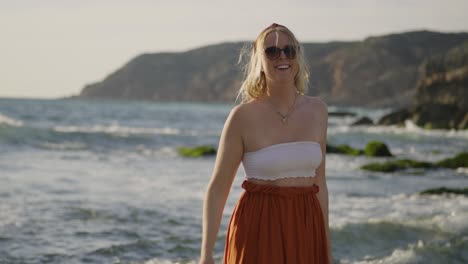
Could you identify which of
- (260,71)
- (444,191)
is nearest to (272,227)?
(260,71)

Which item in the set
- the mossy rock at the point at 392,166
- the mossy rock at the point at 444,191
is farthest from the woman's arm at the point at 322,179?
the mossy rock at the point at 392,166

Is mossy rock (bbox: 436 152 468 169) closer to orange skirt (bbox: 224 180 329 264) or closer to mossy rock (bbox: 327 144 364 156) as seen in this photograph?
mossy rock (bbox: 327 144 364 156)

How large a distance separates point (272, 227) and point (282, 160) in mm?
335

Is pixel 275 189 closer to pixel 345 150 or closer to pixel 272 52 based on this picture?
pixel 272 52

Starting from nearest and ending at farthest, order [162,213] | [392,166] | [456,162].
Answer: [162,213] → [392,166] → [456,162]

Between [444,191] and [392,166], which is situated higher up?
[444,191]

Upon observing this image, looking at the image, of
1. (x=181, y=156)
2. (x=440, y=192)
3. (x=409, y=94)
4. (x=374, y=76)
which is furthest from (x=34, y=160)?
(x=374, y=76)

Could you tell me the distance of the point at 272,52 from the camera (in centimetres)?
366

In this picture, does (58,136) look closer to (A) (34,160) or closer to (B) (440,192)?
(A) (34,160)

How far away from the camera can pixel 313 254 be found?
3756 mm

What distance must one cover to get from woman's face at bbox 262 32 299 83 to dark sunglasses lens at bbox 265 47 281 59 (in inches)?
0.5

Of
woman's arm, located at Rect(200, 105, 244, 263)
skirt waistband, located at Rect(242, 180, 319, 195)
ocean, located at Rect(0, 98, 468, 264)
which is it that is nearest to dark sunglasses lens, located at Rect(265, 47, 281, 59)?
woman's arm, located at Rect(200, 105, 244, 263)

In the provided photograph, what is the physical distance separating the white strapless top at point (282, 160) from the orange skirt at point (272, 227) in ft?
0.22

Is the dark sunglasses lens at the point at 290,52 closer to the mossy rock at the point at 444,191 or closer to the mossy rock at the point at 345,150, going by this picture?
the mossy rock at the point at 444,191
